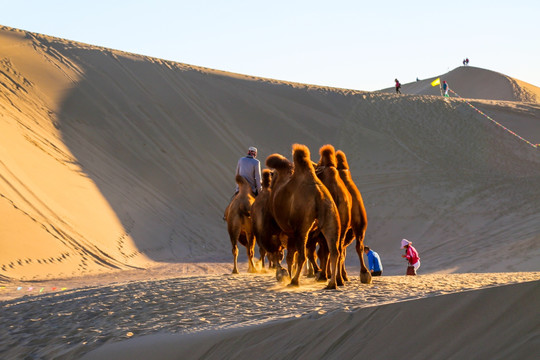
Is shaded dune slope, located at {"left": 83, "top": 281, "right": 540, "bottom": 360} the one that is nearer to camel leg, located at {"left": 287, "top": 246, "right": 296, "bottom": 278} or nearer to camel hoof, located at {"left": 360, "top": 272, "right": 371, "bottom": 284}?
camel hoof, located at {"left": 360, "top": 272, "right": 371, "bottom": 284}

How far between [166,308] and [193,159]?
21528 mm

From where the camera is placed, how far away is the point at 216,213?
25.5m

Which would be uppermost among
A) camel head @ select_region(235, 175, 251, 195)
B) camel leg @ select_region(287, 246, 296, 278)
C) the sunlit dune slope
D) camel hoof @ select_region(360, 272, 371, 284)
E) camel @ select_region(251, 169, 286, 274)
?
the sunlit dune slope

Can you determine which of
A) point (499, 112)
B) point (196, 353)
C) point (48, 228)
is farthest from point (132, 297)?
point (499, 112)

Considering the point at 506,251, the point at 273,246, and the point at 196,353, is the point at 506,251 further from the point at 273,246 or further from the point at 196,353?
the point at 196,353

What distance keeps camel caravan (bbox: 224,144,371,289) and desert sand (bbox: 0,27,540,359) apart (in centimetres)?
51

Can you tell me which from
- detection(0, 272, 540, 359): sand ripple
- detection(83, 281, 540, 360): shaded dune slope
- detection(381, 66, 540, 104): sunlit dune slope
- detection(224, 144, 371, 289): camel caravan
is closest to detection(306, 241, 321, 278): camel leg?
detection(224, 144, 371, 289): camel caravan

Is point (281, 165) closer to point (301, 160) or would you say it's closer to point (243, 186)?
point (301, 160)

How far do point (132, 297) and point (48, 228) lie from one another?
1020 cm

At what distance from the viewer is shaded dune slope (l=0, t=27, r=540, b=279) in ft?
63.5

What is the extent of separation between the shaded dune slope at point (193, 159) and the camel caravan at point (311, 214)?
7773mm

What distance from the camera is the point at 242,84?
3850cm

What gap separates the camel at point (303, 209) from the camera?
8.55 metres

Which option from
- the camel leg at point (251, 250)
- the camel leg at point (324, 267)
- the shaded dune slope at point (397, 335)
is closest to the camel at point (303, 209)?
the camel leg at point (324, 267)
